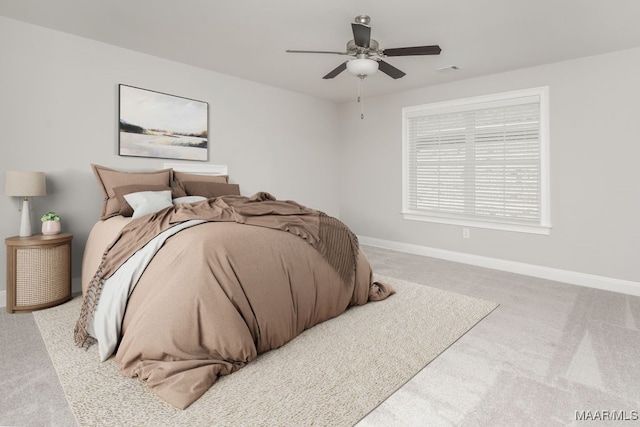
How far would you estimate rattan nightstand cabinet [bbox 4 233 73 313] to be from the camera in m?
2.61

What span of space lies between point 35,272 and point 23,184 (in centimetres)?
70

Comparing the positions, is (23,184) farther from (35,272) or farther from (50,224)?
(35,272)

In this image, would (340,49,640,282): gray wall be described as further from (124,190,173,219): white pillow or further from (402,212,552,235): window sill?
(124,190,173,219): white pillow

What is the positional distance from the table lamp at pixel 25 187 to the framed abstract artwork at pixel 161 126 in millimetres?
811

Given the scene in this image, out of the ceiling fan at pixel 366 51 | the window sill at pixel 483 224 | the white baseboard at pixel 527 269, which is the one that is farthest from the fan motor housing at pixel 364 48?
the white baseboard at pixel 527 269

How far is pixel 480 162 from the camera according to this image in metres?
4.33

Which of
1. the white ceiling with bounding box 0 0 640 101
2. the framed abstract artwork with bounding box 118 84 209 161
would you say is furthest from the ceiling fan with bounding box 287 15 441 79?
the framed abstract artwork with bounding box 118 84 209 161

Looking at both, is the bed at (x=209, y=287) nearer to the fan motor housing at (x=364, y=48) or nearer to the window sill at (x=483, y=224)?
the fan motor housing at (x=364, y=48)

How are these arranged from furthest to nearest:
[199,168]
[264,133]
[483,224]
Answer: [264,133]
[483,224]
[199,168]

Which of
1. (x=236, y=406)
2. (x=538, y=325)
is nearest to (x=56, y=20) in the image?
(x=236, y=406)

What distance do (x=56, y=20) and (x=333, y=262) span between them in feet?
10.1

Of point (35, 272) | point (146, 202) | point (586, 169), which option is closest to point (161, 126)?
point (146, 202)

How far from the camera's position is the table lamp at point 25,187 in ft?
8.73

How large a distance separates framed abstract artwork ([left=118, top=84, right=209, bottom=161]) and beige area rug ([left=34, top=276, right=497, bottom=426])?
1778mm
